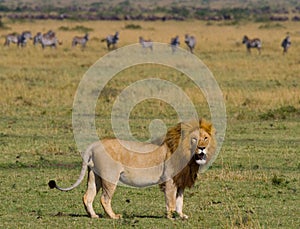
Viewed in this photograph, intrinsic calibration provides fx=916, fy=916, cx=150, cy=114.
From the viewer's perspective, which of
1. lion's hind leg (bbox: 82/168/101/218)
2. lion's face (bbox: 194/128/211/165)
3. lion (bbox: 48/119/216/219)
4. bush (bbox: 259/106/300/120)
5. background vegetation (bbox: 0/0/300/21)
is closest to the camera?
lion's face (bbox: 194/128/211/165)

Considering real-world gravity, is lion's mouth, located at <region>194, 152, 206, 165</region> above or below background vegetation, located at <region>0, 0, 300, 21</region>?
above

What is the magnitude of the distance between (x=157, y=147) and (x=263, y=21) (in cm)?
5509

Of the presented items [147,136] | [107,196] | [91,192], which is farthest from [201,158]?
[147,136]

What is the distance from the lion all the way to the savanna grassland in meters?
0.24

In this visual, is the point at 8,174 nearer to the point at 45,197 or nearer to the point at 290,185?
the point at 45,197

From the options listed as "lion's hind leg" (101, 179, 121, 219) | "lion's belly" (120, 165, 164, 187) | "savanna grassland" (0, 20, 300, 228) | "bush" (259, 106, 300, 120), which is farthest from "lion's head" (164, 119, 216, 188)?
"bush" (259, 106, 300, 120)

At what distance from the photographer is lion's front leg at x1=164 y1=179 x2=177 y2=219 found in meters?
8.05

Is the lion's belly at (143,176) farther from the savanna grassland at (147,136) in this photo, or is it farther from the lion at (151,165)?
the savanna grassland at (147,136)

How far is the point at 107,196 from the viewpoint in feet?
26.5

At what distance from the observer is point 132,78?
2403 centimetres

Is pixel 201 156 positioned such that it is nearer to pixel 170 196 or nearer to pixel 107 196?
pixel 170 196

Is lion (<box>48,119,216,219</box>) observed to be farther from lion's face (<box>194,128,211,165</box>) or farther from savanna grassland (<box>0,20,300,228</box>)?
savanna grassland (<box>0,20,300,228</box>)

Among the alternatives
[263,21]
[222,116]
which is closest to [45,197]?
[222,116]

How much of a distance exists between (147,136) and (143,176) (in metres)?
6.35
